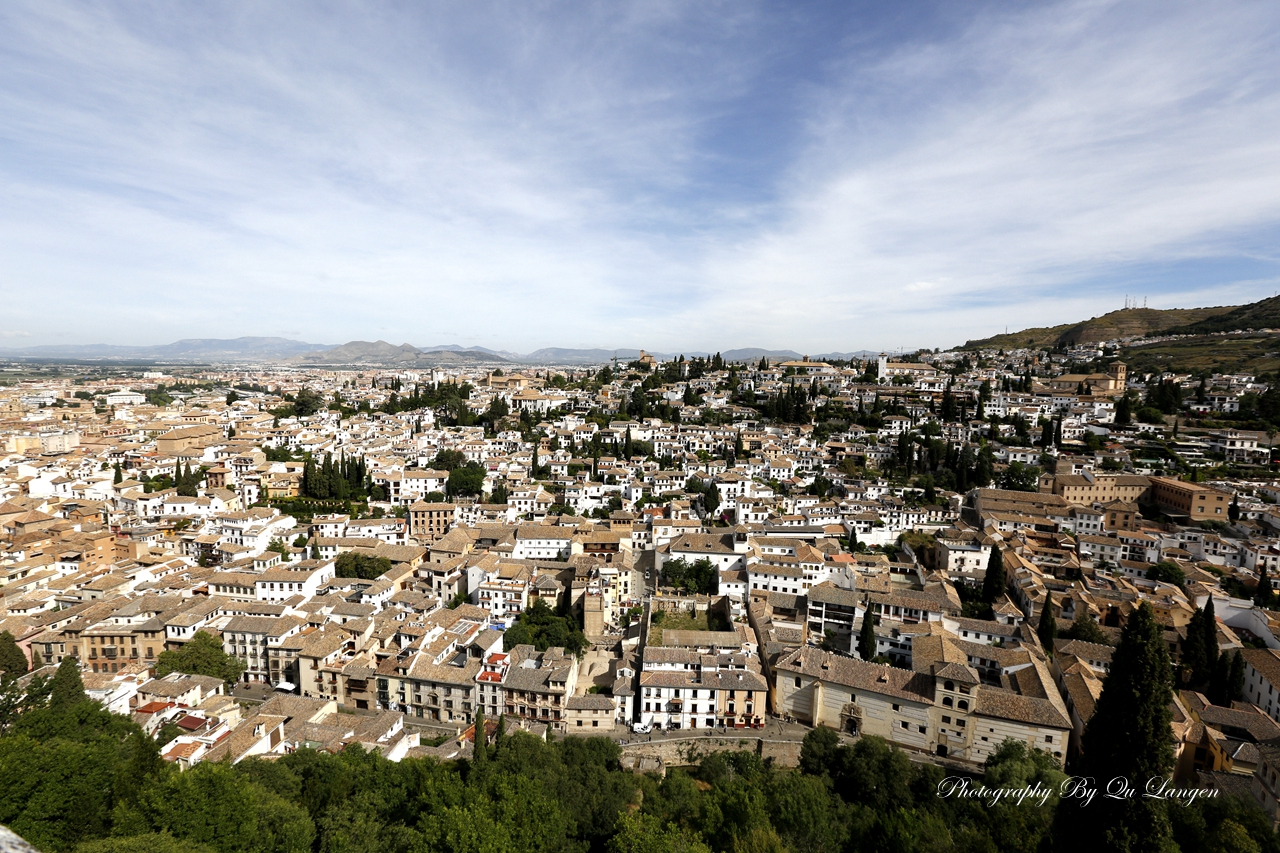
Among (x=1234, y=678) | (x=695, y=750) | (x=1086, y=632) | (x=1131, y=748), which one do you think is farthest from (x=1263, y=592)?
(x=695, y=750)

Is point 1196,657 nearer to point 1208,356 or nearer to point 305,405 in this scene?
point 1208,356

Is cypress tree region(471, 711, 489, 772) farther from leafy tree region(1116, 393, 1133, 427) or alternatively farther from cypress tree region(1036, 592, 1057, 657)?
leafy tree region(1116, 393, 1133, 427)

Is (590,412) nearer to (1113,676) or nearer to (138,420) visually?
(138,420)

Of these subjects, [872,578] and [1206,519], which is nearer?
[872,578]

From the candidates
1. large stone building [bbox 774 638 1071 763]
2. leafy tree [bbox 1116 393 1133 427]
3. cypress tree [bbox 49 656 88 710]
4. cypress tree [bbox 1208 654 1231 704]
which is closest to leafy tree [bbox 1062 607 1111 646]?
large stone building [bbox 774 638 1071 763]

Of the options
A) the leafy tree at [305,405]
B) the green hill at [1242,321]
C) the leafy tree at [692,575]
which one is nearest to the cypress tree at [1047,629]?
the leafy tree at [692,575]

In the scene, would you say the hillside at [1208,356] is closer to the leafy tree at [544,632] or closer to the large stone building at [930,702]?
the large stone building at [930,702]

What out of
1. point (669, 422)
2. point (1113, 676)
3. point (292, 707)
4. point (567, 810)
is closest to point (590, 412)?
point (669, 422)
